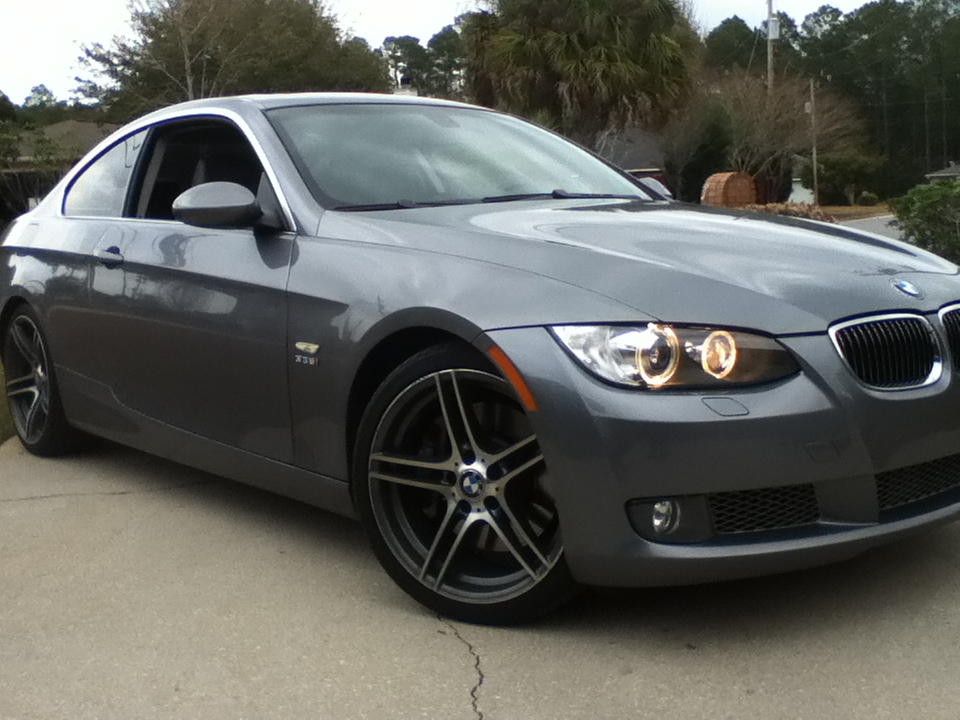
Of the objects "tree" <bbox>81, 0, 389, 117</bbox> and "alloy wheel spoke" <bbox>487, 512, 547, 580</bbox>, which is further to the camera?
"tree" <bbox>81, 0, 389, 117</bbox>

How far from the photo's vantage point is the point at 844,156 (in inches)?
3155

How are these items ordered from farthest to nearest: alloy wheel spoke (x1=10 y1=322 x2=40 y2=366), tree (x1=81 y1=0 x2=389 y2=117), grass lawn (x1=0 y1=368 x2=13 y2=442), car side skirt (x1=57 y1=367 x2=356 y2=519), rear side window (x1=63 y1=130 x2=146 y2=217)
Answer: tree (x1=81 y1=0 x2=389 y2=117) < grass lawn (x1=0 y1=368 x2=13 y2=442) < alloy wheel spoke (x1=10 y1=322 x2=40 y2=366) < rear side window (x1=63 y1=130 x2=146 y2=217) < car side skirt (x1=57 y1=367 x2=356 y2=519)

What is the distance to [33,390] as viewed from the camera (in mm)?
6289

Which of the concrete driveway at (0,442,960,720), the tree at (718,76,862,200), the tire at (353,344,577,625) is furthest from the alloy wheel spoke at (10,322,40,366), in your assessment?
the tree at (718,76,862,200)

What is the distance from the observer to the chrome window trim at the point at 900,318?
355 cm

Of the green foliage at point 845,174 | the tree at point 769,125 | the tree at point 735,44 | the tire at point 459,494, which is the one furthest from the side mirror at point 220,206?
the tree at point 735,44

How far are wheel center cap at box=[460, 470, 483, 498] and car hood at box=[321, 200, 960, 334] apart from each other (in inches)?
19.4

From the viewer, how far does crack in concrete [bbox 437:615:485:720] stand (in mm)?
3332

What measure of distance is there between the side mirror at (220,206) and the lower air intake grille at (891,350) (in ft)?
6.15

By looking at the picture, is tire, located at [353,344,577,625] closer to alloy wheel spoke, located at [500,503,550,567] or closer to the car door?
alloy wheel spoke, located at [500,503,550,567]

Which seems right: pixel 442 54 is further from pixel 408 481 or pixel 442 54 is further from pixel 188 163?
pixel 408 481

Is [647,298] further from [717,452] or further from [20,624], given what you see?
[20,624]

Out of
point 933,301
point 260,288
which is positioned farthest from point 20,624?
point 933,301

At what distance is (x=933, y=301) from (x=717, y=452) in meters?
0.91
